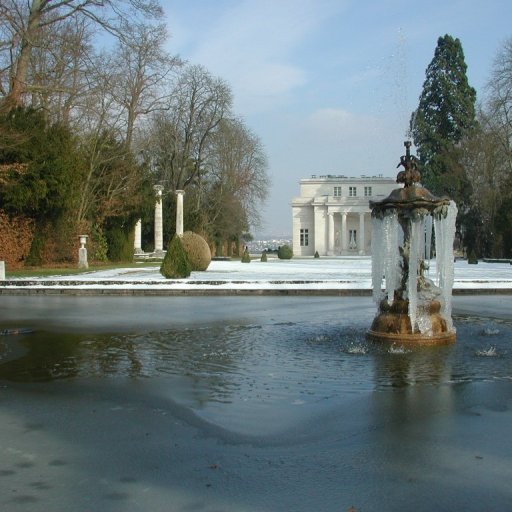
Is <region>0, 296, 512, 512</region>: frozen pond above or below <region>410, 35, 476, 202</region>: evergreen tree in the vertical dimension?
below

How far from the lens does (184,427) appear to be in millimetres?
5273

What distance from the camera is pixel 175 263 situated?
24906 millimetres

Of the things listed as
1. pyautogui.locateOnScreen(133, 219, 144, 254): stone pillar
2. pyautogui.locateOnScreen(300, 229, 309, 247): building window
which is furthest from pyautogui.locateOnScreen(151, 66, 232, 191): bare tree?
pyautogui.locateOnScreen(300, 229, 309, 247): building window

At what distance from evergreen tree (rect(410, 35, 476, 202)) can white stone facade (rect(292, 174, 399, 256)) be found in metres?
24.1

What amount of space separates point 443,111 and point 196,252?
156ft

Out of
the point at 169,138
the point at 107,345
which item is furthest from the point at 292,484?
the point at 169,138

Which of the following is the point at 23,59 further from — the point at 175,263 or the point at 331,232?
the point at 331,232

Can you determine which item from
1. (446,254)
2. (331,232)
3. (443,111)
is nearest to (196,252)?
(446,254)

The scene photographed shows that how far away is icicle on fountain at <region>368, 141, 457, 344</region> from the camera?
9711 mm

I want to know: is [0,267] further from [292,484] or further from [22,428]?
[292,484]

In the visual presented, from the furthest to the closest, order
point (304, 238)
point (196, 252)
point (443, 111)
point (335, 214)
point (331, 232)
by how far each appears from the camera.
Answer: point (304, 238), point (335, 214), point (331, 232), point (443, 111), point (196, 252)

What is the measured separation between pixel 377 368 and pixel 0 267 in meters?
19.7

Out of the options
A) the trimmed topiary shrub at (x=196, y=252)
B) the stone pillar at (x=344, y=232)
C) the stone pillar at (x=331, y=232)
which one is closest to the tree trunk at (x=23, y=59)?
the trimmed topiary shrub at (x=196, y=252)

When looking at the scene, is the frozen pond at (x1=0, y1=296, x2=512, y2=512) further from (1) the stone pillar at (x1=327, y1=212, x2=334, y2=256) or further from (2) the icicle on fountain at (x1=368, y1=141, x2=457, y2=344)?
(1) the stone pillar at (x1=327, y1=212, x2=334, y2=256)
